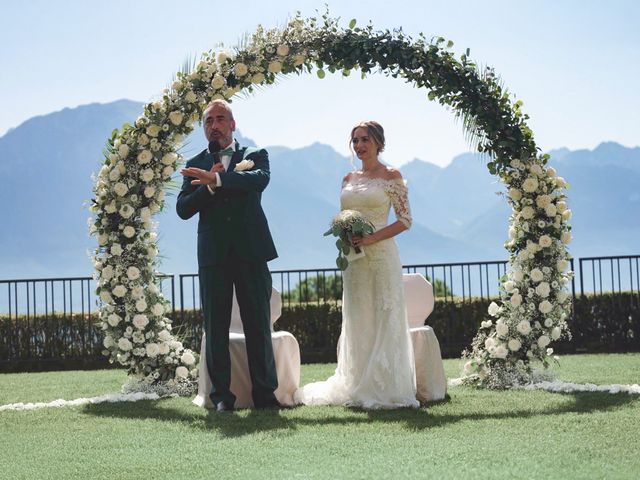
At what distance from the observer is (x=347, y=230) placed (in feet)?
22.3

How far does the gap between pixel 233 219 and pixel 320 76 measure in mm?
2050

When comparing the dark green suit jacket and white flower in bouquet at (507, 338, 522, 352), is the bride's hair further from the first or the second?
white flower in bouquet at (507, 338, 522, 352)

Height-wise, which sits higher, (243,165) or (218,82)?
(218,82)

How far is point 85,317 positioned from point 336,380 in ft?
22.2

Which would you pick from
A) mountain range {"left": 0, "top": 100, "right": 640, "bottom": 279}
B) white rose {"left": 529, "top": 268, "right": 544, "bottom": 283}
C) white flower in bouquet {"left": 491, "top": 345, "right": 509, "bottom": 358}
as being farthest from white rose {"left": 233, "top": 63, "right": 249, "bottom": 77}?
mountain range {"left": 0, "top": 100, "right": 640, "bottom": 279}

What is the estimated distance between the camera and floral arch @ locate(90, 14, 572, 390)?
7.89 metres

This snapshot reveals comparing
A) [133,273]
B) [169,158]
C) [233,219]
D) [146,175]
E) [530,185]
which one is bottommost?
[133,273]

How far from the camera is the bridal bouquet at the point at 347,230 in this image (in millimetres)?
6750

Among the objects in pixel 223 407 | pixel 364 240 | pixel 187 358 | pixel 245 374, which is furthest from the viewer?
pixel 187 358

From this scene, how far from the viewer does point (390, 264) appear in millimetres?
6918

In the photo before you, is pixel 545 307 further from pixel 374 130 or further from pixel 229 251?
pixel 229 251

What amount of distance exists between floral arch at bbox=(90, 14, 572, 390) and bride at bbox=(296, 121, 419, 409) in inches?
51.9

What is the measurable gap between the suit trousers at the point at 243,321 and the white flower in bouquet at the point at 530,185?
2710 millimetres

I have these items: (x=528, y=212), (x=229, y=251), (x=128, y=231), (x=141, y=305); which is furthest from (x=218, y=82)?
(x=528, y=212)
